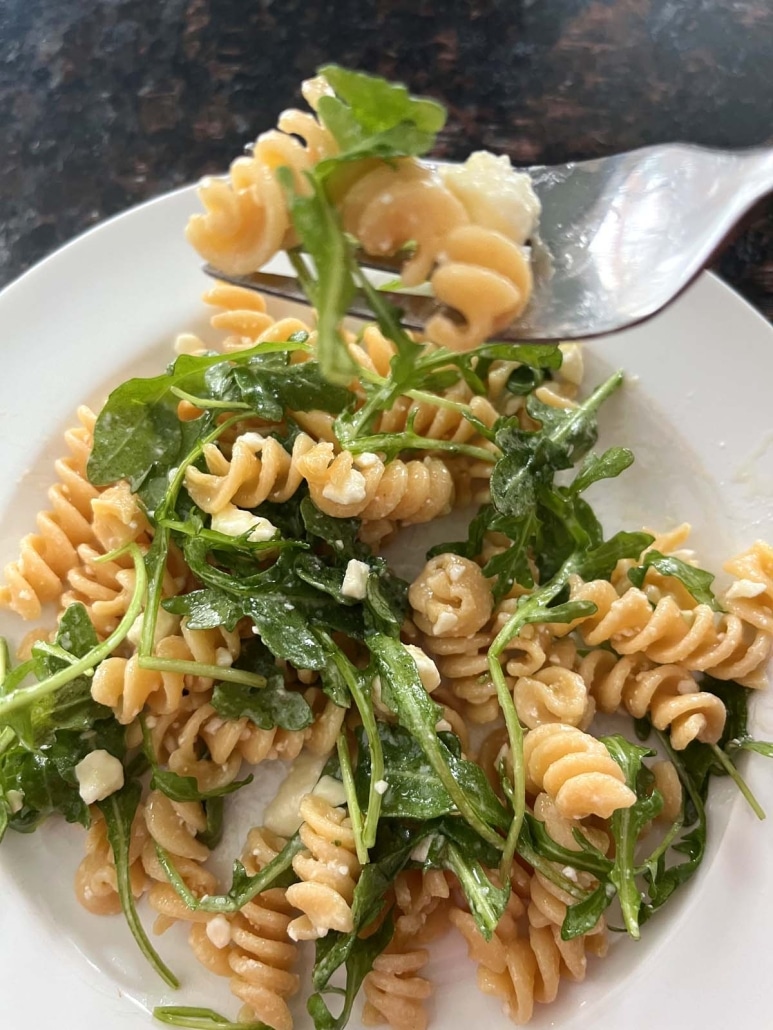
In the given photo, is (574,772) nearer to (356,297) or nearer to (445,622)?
(445,622)

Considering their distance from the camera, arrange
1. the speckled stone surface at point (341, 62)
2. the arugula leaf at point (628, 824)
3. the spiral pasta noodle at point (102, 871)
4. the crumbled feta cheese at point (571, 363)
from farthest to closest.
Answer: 1. the speckled stone surface at point (341, 62)
2. the crumbled feta cheese at point (571, 363)
3. the spiral pasta noodle at point (102, 871)
4. the arugula leaf at point (628, 824)

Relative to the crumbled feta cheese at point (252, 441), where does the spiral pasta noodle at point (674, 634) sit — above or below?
below

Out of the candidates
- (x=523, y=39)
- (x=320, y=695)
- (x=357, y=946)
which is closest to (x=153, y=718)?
(x=320, y=695)

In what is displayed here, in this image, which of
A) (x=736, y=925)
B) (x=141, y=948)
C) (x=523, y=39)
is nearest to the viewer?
(x=736, y=925)

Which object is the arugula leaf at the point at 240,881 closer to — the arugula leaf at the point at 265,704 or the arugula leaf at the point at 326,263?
the arugula leaf at the point at 265,704

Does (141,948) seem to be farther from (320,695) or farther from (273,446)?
(273,446)

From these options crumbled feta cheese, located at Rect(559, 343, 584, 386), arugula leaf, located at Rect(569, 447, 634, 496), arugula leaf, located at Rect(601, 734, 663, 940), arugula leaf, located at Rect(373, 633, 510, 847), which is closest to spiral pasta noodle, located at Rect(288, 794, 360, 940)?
arugula leaf, located at Rect(373, 633, 510, 847)

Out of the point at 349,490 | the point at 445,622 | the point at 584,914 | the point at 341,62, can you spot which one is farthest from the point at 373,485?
the point at 341,62

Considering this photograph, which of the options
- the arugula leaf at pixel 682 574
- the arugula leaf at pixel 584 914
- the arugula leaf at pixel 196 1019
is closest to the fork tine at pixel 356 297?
the arugula leaf at pixel 682 574
